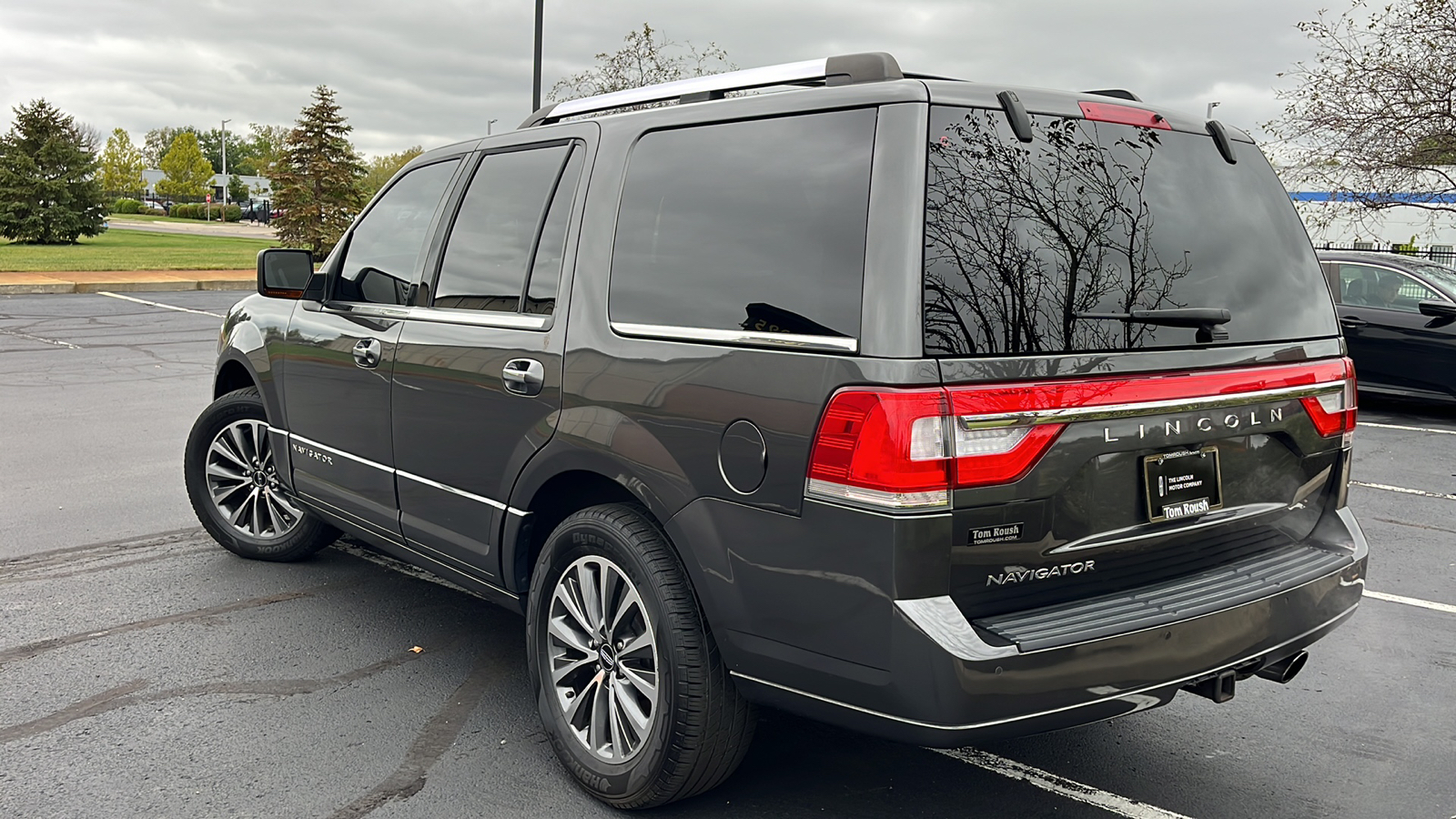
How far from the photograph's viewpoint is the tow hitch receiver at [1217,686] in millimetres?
3068

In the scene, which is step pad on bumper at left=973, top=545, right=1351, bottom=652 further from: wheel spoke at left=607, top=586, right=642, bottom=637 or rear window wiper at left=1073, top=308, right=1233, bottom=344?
wheel spoke at left=607, top=586, right=642, bottom=637

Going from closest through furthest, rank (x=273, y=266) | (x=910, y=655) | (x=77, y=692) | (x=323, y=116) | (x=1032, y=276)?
(x=910, y=655)
(x=1032, y=276)
(x=77, y=692)
(x=273, y=266)
(x=323, y=116)

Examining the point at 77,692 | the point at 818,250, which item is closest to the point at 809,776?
the point at 818,250

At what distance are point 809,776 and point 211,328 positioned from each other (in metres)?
15.1

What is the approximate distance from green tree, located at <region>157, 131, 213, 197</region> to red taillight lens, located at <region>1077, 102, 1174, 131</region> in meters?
115

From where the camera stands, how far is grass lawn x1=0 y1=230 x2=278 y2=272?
25.9 m

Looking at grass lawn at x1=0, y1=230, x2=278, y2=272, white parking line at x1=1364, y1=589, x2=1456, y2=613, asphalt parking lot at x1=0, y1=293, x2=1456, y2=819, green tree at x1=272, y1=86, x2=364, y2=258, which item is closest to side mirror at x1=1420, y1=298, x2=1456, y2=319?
asphalt parking lot at x1=0, y1=293, x2=1456, y2=819

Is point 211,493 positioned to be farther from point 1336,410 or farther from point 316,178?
point 316,178

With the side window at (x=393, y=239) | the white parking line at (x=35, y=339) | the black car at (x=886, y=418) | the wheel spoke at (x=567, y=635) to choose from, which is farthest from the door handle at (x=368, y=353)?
the white parking line at (x=35, y=339)

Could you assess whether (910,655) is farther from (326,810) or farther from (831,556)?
(326,810)

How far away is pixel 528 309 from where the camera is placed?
3764 mm

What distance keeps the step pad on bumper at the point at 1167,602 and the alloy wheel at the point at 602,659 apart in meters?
1.02

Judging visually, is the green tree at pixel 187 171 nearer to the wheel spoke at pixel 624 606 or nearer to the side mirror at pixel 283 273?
the side mirror at pixel 283 273

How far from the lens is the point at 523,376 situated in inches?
144
